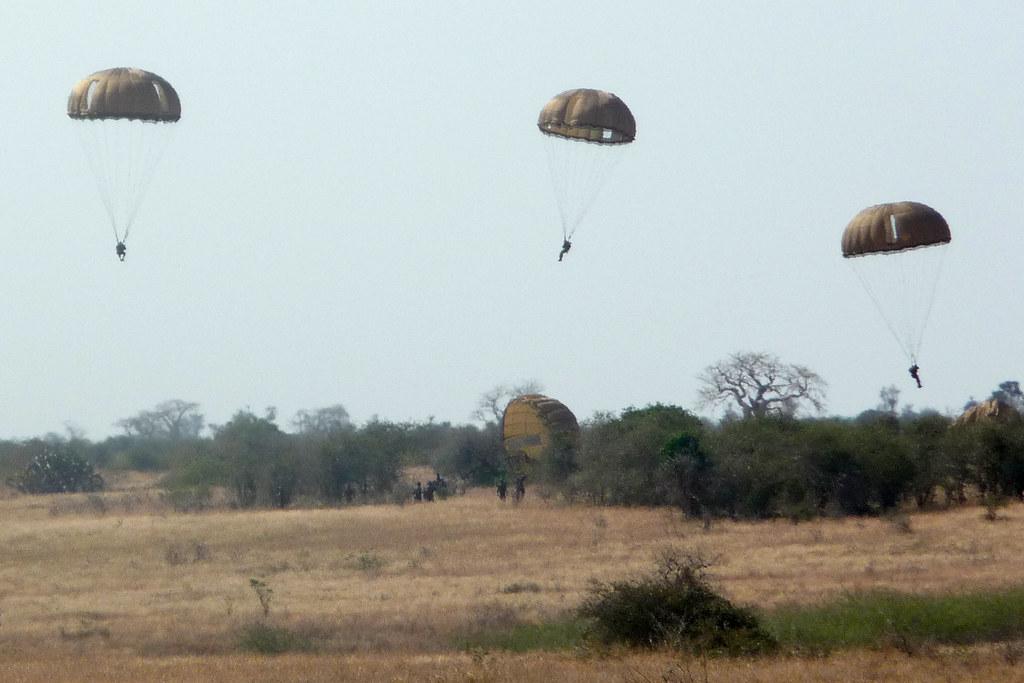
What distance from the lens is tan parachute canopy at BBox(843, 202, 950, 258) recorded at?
36.5 metres

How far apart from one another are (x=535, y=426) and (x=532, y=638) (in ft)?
153

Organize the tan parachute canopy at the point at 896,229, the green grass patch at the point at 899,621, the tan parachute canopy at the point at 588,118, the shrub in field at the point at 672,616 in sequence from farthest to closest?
1. the tan parachute canopy at the point at 896,229
2. the tan parachute canopy at the point at 588,118
3. the green grass patch at the point at 899,621
4. the shrub in field at the point at 672,616

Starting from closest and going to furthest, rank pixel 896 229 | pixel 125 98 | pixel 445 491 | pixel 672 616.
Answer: pixel 672 616 → pixel 125 98 → pixel 896 229 → pixel 445 491

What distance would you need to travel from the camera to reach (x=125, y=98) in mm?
30719

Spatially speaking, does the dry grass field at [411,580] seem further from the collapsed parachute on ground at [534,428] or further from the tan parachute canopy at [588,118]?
the collapsed parachute on ground at [534,428]

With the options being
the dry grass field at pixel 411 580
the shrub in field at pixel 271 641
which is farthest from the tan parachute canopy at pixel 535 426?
the shrub in field at pixel 271 641

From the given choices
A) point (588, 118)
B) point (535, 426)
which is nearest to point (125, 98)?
point (588, 118)

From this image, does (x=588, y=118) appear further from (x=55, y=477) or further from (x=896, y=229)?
(x=55, y=477)

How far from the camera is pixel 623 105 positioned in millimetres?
34375

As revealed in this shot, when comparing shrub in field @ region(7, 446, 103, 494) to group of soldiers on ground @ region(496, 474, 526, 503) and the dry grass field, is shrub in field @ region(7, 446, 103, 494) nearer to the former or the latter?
group of soldiers on ground @ region(496, 474, 526, 503)

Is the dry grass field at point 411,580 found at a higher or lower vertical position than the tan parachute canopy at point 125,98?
lower

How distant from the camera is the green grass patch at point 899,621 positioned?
68.7 feet

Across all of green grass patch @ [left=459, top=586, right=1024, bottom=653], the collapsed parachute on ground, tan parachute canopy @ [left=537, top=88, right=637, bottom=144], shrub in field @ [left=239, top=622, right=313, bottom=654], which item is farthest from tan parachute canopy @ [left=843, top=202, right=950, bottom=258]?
the collapsed parachute on ground

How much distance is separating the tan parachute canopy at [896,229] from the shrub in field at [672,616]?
17465mm
